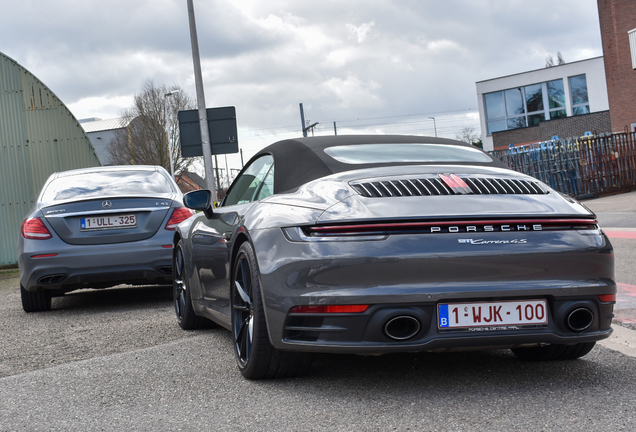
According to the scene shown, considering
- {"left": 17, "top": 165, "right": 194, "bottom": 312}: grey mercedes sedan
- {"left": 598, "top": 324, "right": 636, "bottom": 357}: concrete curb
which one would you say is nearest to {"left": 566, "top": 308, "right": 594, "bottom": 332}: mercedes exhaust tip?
{"left": 598, "top": 324, "right": 636, "bottom": 357}: concrete curb

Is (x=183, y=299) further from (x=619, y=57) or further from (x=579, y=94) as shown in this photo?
(x=579, y=94)

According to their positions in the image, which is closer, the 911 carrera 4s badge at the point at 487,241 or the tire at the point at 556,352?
the 911 carrera 4s badge at the point at 487,241

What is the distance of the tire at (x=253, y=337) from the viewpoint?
357cm

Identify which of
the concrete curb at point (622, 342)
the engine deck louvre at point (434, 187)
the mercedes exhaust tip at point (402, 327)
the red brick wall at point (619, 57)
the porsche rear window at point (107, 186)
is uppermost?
the red brick wall at point (619, 57)

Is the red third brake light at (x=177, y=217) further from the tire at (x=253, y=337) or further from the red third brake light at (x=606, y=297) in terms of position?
the red third brake light at (x=606, y=297)

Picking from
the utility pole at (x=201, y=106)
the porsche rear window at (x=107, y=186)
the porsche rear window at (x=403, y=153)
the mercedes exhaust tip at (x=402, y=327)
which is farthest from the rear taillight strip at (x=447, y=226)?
the utility pole at (x=201, y=106)

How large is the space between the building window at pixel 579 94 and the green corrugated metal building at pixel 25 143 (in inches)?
1360

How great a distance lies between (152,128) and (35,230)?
171ft

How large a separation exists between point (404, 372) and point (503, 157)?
21.8 metres

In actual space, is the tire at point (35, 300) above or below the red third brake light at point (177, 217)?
below

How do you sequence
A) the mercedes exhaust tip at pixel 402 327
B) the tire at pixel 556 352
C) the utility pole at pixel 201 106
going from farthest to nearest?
the utility pole at pixel 201 106 → the tire at pixel 556 352 → the mercedes exhaust tip at pixel 402 327

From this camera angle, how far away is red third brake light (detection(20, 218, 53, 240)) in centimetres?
704

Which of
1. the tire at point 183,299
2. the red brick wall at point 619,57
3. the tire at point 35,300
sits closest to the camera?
the tire at point 183,299

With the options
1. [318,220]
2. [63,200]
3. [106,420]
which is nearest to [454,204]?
[318,220]
